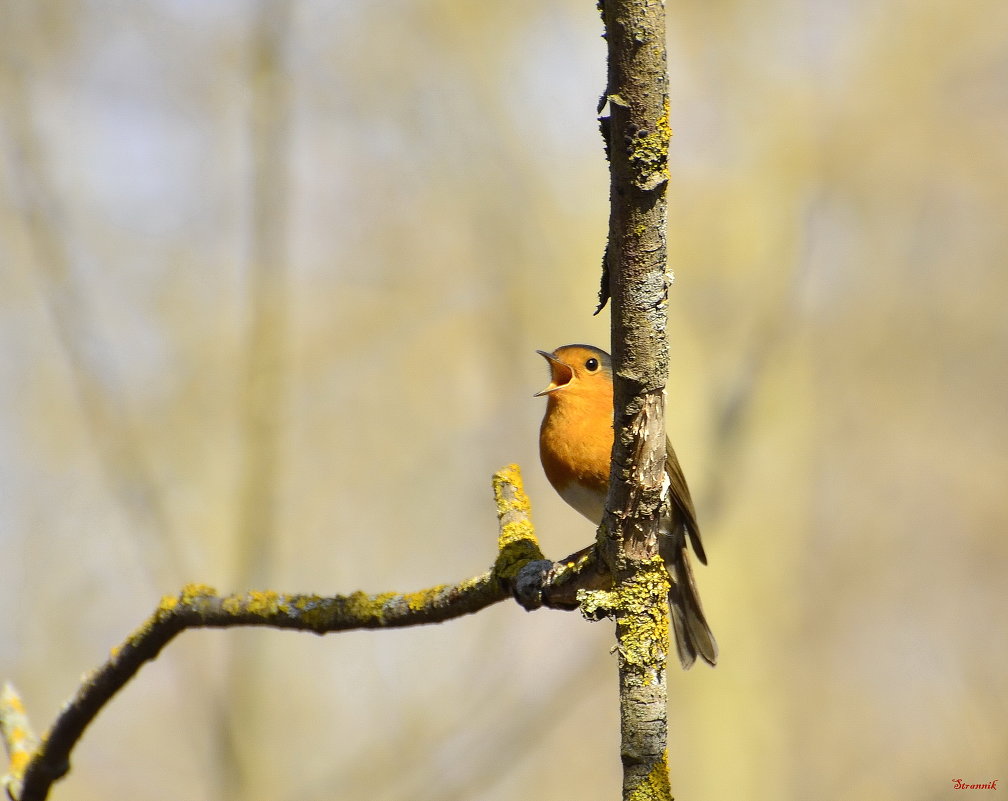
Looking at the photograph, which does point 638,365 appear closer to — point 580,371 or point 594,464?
point 594,464

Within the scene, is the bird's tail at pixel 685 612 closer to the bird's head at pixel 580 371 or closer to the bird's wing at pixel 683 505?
the bird's wing at pixel 683 505

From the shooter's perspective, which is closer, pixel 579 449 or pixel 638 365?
pixel 638 365

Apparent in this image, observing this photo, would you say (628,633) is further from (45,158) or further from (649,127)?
(45,158)

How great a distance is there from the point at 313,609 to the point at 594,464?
1888mm

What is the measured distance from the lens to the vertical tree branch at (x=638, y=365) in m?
1.63

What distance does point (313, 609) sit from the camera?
2.93 meters

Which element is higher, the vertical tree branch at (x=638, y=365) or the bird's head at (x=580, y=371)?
the bird's head at (x=580, y=371)

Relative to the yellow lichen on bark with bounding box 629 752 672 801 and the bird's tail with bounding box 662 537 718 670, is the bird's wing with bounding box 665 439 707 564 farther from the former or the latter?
the yellow lichen on bark with bounding box 629 752 672 801

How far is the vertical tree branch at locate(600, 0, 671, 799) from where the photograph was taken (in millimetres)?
1626

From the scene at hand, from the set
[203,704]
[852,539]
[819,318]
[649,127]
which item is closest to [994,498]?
[852,539]

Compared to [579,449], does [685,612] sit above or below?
below

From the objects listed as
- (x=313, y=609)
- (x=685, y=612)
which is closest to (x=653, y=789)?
(x=313, y=609)

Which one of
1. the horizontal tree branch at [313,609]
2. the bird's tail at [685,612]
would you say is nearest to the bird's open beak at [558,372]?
the bird's tail at [685,612]

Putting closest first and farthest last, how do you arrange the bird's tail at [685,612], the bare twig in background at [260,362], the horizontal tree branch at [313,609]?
the horizontal tree branch at [313,609] < the bare twig in background at [260,362] < the bird's tail at [685,612]
